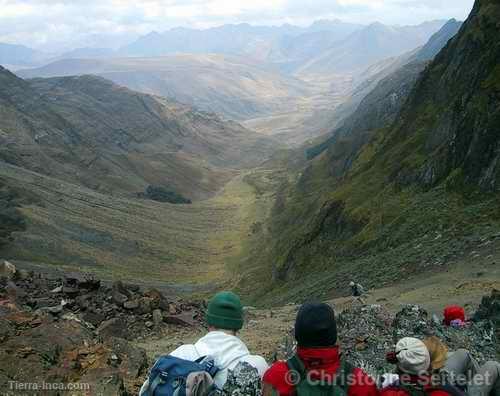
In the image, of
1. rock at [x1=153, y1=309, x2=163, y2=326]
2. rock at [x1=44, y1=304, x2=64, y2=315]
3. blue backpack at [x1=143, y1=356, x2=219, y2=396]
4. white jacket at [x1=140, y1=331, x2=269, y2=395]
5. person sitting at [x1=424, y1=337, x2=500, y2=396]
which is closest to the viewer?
blue backpack at [x1=143, y1=356, x2=219, y2=396]

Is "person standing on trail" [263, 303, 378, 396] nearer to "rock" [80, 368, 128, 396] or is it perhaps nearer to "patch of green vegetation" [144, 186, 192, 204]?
"rock" [80, 368, 128, 396]

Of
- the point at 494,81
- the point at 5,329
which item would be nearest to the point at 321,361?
the point at 5,329

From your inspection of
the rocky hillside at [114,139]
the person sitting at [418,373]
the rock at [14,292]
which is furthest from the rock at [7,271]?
the rocky hillside at [114,139]

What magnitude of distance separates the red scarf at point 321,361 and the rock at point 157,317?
12.1 m

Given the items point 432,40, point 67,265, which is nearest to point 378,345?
point 67,265

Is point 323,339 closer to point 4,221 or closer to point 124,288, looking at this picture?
point 124,288

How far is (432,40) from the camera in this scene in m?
188

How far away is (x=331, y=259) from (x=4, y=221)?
89.8 ft

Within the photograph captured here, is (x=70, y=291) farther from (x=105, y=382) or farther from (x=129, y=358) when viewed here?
(x=105, y=382)

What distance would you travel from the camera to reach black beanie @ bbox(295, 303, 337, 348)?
4316 mm

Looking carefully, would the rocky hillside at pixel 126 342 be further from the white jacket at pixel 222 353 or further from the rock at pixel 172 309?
the rock at pixel 172 309

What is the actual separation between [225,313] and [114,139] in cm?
11206

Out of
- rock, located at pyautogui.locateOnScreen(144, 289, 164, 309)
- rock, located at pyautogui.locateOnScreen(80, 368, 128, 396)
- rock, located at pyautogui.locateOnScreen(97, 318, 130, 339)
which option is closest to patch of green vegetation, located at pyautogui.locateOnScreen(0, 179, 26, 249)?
rock, located at pyautogui.locateOnScreen(144, 289, 164, 309)

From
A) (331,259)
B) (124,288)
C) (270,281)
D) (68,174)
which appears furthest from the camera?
(68,174)
